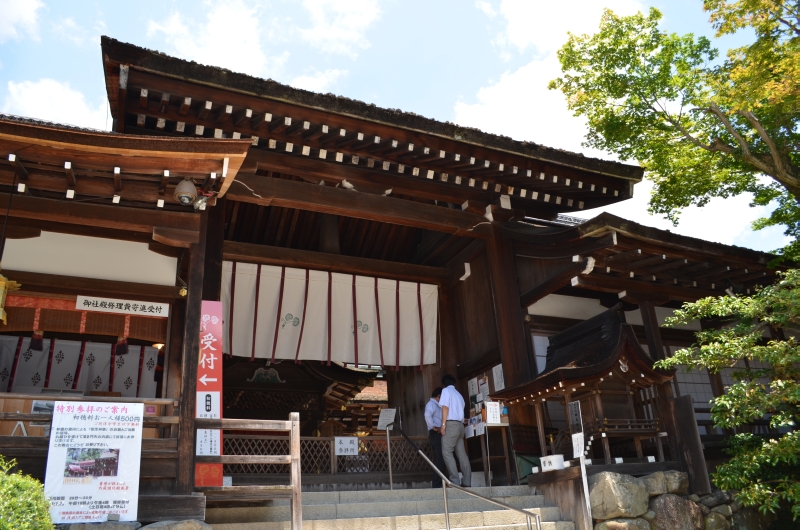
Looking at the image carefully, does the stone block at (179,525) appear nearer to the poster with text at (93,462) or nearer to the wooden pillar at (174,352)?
the poster with text at (93,462)

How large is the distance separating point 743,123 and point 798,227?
75.4 inches

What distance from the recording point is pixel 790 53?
8195mm

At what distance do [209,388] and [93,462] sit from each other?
1.86 metres

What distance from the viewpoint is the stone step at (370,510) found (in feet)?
19.2

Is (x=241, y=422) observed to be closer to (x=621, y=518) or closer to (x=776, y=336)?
(x=621, y=518)

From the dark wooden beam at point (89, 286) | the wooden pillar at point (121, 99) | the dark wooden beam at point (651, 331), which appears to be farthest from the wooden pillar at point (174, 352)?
the dark wooden beam at point (651, 331)

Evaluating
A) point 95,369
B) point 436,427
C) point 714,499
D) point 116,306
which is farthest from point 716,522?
point 95,369

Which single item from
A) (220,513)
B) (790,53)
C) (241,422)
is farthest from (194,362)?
(790,53)

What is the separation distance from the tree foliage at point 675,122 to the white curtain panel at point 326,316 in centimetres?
438

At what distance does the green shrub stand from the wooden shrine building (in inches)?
52.8

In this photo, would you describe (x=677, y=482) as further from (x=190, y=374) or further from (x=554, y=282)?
(x=190, y=374)

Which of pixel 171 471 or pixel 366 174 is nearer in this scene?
pixel 171 471

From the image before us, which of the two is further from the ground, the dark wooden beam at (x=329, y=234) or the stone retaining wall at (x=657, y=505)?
the dark wooden beam at (x=329, y=234)

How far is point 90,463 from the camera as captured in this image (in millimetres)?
5059
